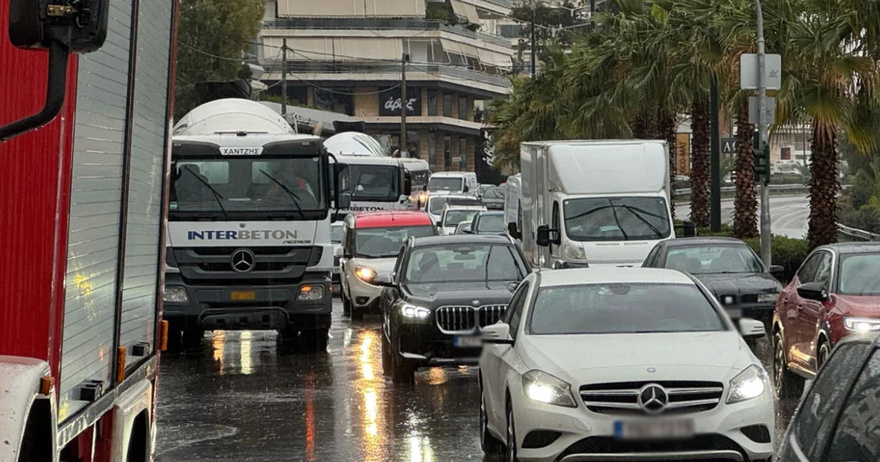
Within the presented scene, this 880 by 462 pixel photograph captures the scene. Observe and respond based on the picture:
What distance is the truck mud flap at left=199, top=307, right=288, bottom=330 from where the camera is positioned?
20344mm

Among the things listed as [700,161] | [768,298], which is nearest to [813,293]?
[768,298]

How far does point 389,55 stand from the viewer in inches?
4368

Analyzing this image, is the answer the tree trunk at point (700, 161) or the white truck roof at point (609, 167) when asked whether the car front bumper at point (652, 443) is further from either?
the tree trunk at point (700, 161)

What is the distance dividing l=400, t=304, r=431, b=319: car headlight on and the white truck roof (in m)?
10.0

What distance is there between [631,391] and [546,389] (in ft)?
1.89

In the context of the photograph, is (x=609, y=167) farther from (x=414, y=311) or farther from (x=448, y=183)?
(x=448, y=183)

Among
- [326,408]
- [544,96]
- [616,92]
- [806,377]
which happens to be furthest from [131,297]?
[544,96]

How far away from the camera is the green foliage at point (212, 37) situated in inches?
2749

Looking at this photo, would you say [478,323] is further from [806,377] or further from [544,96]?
[544,96]

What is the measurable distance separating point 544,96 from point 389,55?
51457 millimetres

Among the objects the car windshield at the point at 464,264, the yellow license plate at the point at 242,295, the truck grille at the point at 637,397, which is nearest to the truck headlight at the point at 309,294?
the yellow license plate at the point at 242,295

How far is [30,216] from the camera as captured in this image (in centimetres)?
→ 529

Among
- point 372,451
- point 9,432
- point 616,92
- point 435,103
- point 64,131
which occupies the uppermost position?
point 435,103

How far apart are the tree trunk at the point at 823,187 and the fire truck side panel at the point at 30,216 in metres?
27.2
